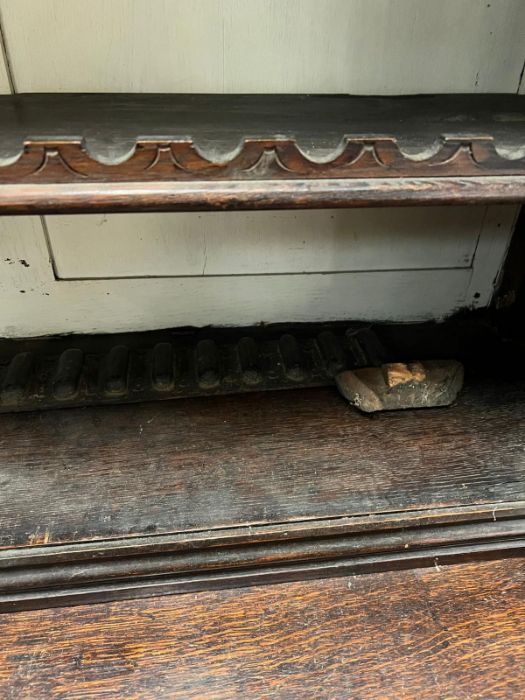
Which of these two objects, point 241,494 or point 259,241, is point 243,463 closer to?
point 241,494

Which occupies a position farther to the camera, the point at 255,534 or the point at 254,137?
the point at 255,534

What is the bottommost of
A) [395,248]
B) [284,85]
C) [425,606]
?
[425,606]

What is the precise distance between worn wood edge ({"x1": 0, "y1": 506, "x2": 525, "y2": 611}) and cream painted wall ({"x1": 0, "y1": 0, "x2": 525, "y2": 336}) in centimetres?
46

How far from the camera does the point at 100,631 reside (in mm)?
705

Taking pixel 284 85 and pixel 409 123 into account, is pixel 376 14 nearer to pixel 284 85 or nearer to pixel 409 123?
pixel 284 85

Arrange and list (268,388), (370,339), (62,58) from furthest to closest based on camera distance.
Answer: (370,339) → (268,388) → (62,58)

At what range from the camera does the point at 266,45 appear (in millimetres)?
851

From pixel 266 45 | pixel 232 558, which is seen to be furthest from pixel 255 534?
pixel 266 45

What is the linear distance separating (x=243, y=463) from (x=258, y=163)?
1.48 ft

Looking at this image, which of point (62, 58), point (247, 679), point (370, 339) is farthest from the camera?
point (370, 339)

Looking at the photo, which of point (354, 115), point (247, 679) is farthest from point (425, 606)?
→ point (354, 115)

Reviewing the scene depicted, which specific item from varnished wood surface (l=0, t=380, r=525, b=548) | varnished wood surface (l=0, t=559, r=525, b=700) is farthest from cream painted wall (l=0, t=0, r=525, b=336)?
varnished wood surface (l=0, t=559, r=525, b=700)

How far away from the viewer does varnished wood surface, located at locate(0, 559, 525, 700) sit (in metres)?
0.66

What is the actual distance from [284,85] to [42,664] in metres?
0.79
